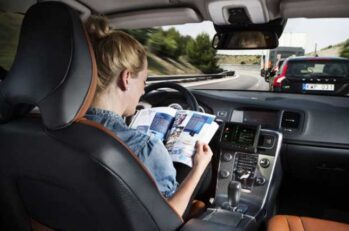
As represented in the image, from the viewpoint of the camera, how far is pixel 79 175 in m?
1.65

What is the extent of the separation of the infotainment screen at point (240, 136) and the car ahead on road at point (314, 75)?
285 cm

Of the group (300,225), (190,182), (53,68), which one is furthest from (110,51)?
(300,225)

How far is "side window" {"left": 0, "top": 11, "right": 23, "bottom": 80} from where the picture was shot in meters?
3.17

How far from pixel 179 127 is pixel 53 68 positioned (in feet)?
3.66

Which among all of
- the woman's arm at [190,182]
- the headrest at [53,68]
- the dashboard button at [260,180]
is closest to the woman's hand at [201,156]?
the woman's arm at [190,182]

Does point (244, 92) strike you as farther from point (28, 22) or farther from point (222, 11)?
point (28, 22)

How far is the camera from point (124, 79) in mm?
1949

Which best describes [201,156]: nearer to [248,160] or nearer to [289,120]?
[248,160]

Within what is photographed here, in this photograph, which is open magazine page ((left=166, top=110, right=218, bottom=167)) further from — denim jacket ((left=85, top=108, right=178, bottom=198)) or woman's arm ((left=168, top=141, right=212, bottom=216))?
denim jacket ((left=85, top=108, right=178, bottom=198))

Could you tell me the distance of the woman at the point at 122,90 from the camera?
6.22 feet

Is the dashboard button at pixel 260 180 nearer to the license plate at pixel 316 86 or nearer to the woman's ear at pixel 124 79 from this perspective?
the woman's ear at pixel 124 79

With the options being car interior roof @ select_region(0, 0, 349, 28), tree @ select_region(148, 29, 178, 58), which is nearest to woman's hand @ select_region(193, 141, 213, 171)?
car interior roof @ select_region(0, 0, 349, 28)

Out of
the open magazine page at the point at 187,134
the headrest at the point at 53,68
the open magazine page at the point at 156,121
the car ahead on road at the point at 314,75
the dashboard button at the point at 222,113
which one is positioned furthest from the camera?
the car ahead on road at the point at 314,75

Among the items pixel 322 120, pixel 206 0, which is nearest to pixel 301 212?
pixel 322 120
